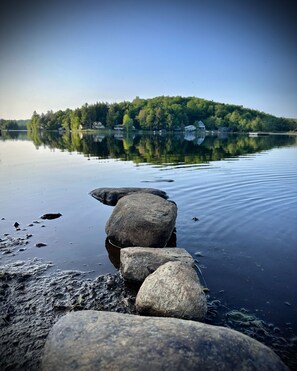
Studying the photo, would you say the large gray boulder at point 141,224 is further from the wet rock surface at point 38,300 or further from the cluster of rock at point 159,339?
the cluster of rock at point 159,339

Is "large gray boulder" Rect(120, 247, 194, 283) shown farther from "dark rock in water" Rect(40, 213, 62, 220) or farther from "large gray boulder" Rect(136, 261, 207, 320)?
Result: "dark rock in water" Rect(40, 213, 62, 220)

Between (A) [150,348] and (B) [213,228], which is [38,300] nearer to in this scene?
(A) [150,348]

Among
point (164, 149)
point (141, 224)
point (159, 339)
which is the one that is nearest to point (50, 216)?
point (141, 224)

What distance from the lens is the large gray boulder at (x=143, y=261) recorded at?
7.36 metres

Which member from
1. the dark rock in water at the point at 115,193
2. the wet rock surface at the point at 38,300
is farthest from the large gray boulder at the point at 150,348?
the dark rock in water at the point at 115,193

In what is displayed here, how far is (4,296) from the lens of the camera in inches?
266

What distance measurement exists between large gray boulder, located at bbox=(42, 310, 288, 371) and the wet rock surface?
1.06m

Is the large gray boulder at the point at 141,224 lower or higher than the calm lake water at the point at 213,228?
higher

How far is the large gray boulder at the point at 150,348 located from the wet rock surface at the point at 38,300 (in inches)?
41.6

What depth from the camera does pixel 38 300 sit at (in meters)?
6.65

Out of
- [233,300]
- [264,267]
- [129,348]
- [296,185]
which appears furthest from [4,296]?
[296,185]

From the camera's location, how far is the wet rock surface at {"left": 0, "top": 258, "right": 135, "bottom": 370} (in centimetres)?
511

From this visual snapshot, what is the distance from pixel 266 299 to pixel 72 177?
19129mm

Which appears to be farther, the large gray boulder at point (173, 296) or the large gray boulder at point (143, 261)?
the large gray boulder at point (143, 261)
